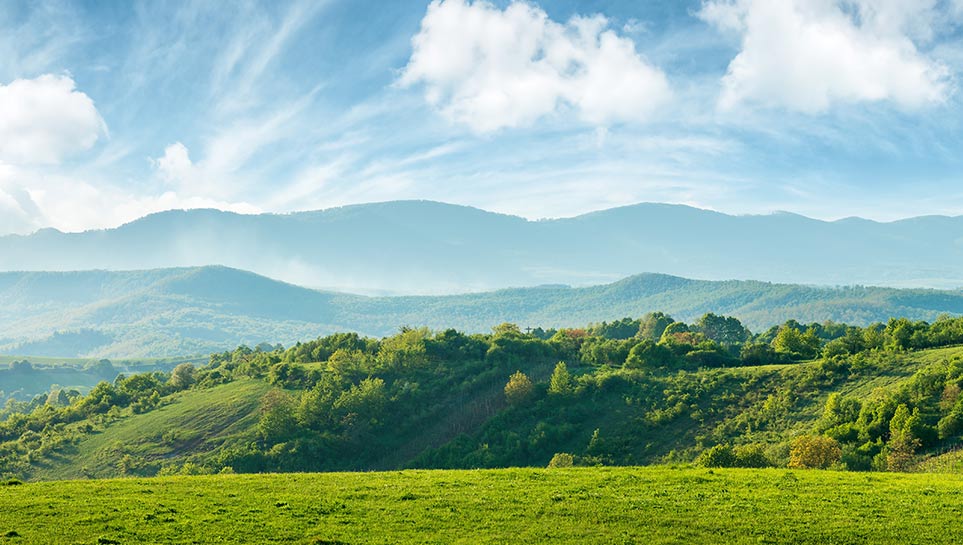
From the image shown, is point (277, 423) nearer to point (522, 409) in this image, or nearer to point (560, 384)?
point (522, 409)

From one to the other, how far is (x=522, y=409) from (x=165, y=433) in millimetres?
46052

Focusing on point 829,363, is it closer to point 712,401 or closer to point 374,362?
point 712,401

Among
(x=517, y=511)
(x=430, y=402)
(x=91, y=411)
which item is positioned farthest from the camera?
(x=91, y=411)

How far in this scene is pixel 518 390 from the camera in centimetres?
8375

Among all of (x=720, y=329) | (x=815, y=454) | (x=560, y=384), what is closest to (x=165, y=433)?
(x=560, y=384)

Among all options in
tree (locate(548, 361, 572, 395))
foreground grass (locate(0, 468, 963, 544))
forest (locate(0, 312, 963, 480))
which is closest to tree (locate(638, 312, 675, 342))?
forest (locate(0, 312, 963, 480))

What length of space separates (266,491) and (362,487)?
4380 millimetres

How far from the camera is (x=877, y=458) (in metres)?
43.2

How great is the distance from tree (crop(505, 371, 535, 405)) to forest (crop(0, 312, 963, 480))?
187 mm

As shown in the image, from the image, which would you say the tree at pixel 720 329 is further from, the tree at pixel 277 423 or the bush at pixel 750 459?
the bush at pixel 750 459

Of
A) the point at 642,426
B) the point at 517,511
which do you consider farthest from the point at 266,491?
the point at 642,426

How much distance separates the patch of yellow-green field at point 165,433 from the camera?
75.4 meters

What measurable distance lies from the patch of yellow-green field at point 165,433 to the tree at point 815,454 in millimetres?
62657

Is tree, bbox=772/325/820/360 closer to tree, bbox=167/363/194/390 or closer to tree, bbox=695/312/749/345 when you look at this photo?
tree, bbox=695/312/749/345
